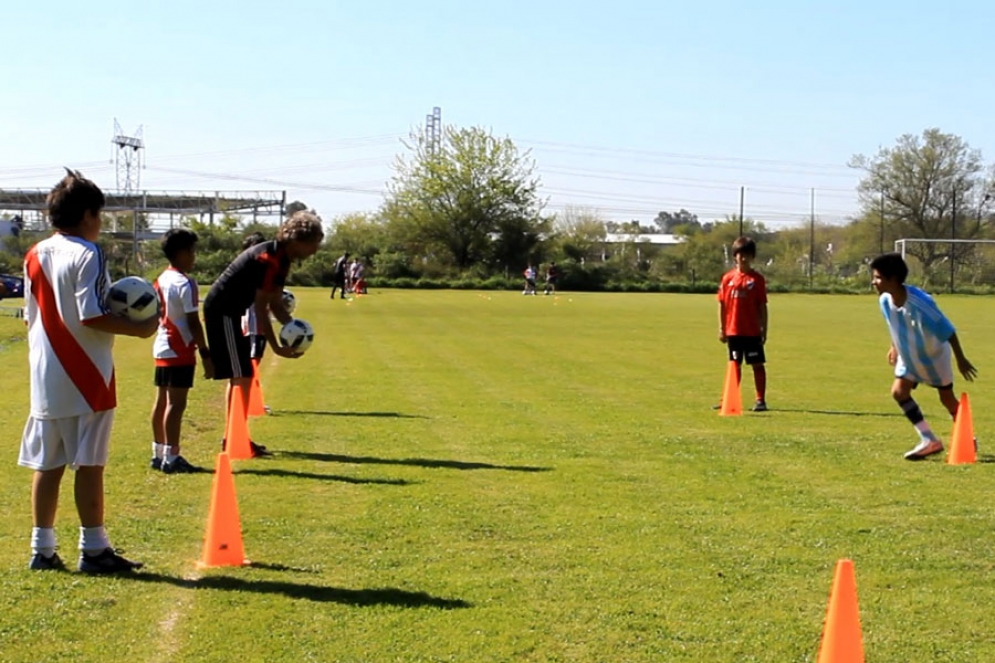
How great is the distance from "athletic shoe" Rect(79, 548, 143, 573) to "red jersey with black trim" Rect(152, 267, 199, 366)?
311cm

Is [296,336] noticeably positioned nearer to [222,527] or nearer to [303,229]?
[303,229]

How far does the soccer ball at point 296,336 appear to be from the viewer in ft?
31.3

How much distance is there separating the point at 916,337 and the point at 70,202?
6930 mm

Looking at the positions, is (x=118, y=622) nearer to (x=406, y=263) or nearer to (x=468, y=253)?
(x=406, y=263)

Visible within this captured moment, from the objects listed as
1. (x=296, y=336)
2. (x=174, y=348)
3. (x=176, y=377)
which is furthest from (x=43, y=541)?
(x=296, y=336)

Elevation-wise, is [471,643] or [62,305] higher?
[62,305]

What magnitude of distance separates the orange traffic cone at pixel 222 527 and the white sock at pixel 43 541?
75 cm

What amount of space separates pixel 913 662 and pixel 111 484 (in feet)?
18.5

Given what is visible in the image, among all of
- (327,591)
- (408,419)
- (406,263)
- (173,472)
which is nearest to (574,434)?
(408,419)

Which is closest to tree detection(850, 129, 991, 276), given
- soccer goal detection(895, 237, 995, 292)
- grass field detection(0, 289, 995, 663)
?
soccer goal detection(895, 237, 995, 292)

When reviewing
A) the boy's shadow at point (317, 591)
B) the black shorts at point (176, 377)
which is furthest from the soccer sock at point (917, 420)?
the black shorts at point (176, 377)

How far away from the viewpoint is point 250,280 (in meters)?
9.26

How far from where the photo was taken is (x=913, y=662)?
4750 mm

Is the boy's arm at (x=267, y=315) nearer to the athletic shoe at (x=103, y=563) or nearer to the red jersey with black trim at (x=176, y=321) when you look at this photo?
the red jersey with black trim at (x=176, y=321)
